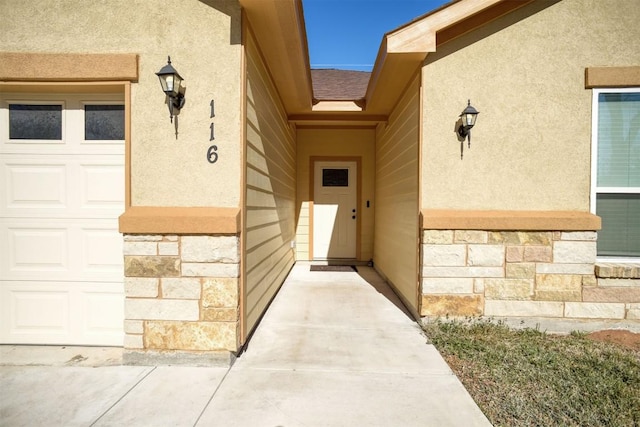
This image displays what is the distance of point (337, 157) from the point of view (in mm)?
6625

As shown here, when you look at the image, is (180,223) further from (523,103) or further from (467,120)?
(523,103)

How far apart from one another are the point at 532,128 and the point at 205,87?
11.1ft

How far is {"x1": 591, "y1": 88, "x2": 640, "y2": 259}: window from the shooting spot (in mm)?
3281

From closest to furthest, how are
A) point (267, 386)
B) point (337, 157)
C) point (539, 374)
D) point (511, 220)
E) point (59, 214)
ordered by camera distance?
point (267, 386) < point (539, 374) < point (59, 214) < point (511, 220) < point (337, 157)

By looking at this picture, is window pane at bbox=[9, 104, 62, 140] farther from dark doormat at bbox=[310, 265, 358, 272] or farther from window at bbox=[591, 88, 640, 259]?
window at bbox=[591, 88, 640, 259]

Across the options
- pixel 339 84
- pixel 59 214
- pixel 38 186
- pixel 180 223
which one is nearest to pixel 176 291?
pixel 180 223

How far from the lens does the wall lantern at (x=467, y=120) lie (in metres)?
3.14

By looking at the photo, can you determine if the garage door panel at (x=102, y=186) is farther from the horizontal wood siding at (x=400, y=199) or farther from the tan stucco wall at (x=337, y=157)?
the tan stucco wall at (x=337, y=157)

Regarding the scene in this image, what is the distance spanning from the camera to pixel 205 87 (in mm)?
2656

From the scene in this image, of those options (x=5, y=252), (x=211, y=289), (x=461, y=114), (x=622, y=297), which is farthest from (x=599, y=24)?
(x=5, y=252)

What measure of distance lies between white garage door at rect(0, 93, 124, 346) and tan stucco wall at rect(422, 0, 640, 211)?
10.7 feet

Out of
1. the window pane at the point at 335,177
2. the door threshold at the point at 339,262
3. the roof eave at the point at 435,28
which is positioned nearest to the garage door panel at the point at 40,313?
the roof eave at the point at 435,28

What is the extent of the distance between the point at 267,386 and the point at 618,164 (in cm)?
421

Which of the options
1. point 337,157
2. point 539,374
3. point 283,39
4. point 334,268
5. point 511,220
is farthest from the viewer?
point 337,157
